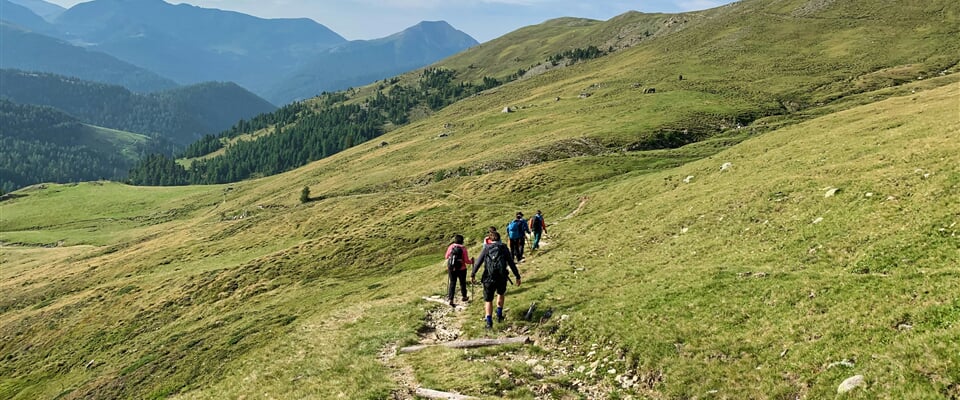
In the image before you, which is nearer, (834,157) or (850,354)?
(850,354)

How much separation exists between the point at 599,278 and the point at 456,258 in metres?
6.70

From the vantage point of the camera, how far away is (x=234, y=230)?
7525 cm

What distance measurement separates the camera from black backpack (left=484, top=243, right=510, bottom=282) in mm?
19344

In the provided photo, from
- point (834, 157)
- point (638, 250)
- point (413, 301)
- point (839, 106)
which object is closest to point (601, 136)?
point (839, 106)

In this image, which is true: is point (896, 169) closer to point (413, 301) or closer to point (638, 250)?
point (638, 250)

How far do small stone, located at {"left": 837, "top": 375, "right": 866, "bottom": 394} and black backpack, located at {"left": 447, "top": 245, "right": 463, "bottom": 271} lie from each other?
602 inches

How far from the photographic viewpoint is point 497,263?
19.4m

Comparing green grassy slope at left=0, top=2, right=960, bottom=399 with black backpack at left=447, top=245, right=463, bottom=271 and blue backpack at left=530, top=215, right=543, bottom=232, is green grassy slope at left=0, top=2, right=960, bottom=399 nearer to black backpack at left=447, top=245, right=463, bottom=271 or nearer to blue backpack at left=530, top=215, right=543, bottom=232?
blue backpack at left=530, top=215, right=543, bottom=232

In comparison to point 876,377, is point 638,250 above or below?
below

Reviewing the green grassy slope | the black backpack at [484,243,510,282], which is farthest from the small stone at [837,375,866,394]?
the black backpack at [484,243,510,282]

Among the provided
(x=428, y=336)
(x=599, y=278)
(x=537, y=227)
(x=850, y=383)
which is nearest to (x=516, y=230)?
(x=537, y=227)

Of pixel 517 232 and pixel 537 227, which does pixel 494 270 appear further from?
→ pixel 537 227

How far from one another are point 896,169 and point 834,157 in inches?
285

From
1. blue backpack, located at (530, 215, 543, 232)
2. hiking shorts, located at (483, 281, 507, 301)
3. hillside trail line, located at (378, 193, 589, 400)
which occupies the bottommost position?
hillside trail line, located at (378, 193, 589, 400)
